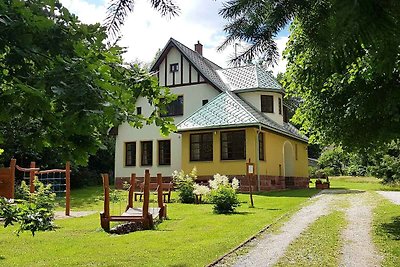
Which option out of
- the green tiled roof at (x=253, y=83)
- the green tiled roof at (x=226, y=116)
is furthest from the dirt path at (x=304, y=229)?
the green tiled roof at (x=253, y=83)

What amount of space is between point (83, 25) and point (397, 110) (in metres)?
6.04

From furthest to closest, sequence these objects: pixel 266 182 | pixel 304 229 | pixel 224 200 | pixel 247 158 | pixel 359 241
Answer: pixel 266 182
pixel 247 158
pixel 224 200
pixel 304 229
pixel 359 241

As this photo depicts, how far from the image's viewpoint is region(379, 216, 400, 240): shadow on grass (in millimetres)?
9422

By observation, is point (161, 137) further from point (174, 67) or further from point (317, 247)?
point (317, 247)

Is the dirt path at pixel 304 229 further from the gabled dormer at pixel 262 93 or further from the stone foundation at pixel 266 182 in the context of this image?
the gabled dormer at pixel 262 93

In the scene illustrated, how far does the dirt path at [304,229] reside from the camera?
24.0 feet

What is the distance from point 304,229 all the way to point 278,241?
1704mm

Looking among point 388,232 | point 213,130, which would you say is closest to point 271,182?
point 213,130

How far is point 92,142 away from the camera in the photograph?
4.33 meters

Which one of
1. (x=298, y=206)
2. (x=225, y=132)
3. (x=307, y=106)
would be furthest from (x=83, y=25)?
(x=225, y=132)

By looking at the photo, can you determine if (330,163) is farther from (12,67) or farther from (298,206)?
(12,67)

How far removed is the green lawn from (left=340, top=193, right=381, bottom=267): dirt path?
6.83ft

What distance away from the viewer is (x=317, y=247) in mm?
8398

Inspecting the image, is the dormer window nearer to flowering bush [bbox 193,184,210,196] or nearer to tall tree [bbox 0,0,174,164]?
flowering bush [bbox 193,184,210,196]
